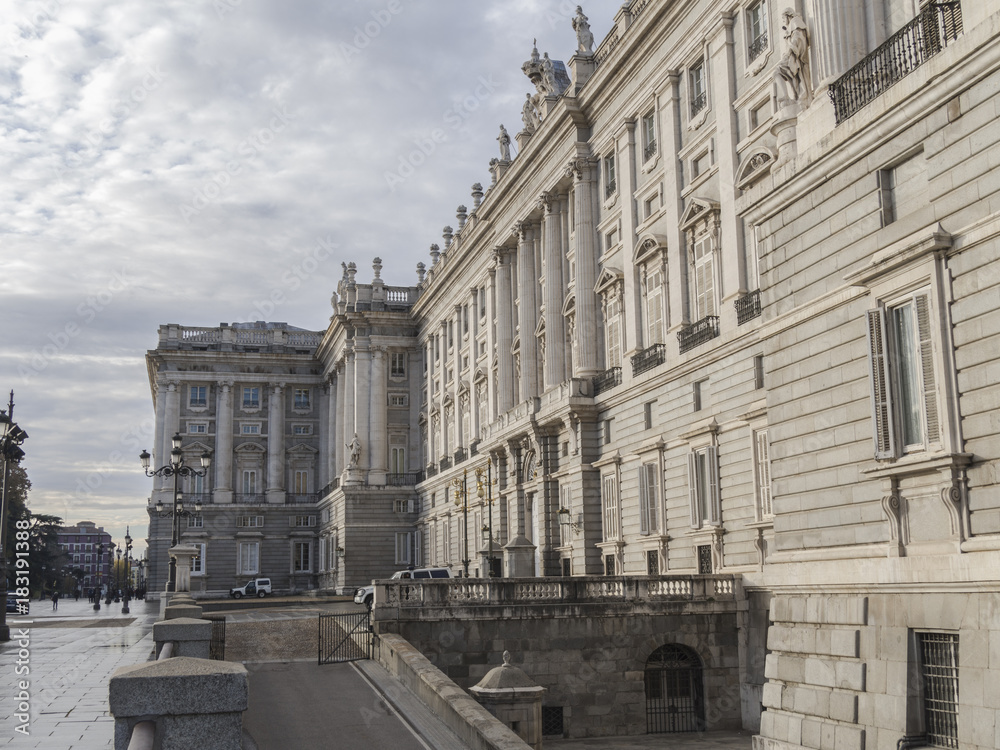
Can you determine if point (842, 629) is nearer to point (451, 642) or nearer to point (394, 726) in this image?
point (394, 726)

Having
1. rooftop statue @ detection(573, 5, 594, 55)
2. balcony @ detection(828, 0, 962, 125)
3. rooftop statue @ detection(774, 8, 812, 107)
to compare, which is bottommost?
balcony @ detection(828, 0, 962, 125)

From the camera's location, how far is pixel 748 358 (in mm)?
29531

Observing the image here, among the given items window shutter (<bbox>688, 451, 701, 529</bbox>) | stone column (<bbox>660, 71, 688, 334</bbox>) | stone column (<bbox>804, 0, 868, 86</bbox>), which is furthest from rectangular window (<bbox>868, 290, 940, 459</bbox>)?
stone column (<bbox>660, 71, 688, 334</bbox>)

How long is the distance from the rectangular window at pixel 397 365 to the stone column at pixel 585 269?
35835 mm

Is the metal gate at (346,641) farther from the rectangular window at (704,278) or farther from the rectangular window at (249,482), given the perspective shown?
the rectangular window at (249,482)

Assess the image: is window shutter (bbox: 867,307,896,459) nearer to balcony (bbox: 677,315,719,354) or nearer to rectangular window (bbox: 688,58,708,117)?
balcony (bbox: 677,315,719,354)

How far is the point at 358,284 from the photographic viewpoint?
79062 millimetres

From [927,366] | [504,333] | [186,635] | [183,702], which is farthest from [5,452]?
[504,333]

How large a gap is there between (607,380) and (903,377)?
25195mm

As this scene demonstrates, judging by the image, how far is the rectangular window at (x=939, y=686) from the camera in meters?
13.6

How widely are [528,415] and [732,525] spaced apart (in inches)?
645

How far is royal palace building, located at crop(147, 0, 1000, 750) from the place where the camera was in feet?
45.2

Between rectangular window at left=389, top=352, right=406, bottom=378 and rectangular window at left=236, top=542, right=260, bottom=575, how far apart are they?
22679mm

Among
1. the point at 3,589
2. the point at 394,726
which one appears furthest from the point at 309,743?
the point at 3,589
